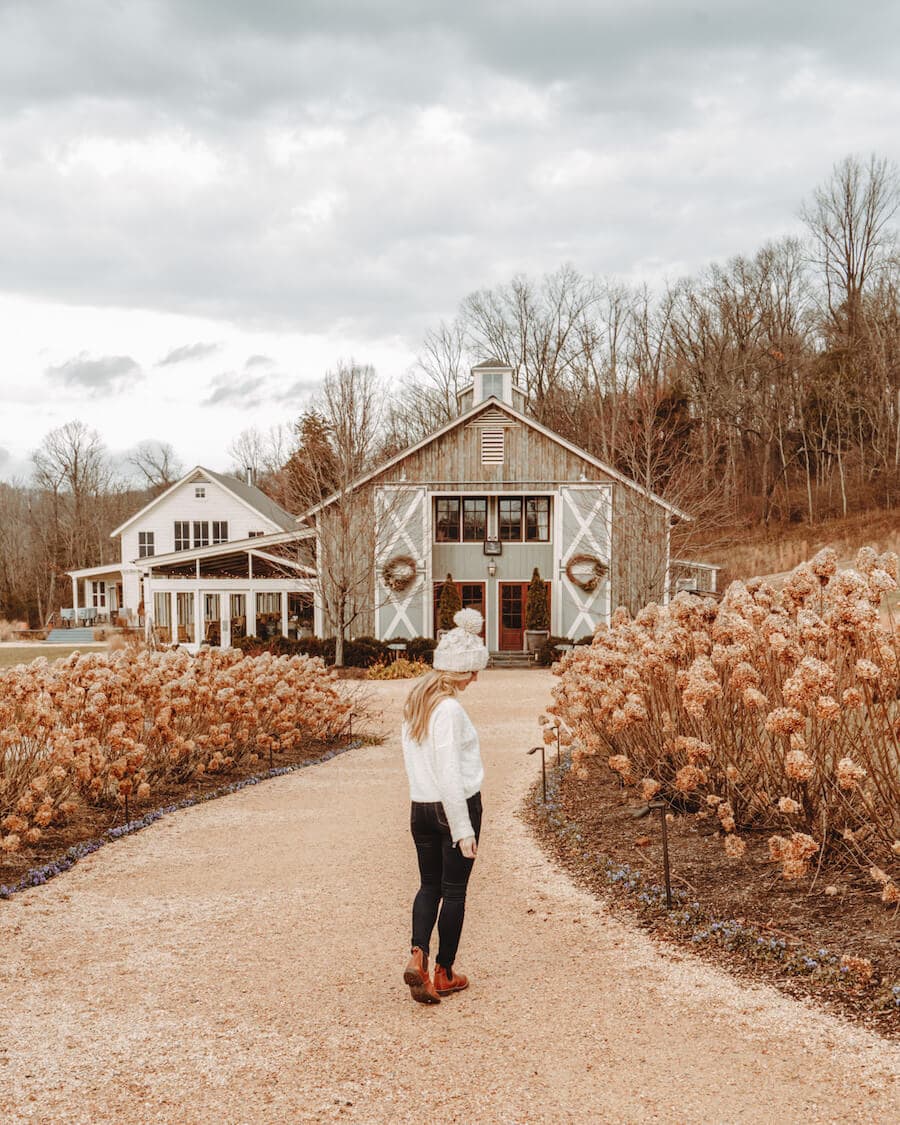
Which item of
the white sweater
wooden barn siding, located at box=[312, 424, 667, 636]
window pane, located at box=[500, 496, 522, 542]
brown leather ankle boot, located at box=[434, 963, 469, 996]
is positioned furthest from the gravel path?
window pane, located at box=[500, 496, 522, 542]

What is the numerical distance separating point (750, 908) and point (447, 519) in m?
23.7

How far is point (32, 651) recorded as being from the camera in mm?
32469

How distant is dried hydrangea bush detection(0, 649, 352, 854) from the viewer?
796 cm

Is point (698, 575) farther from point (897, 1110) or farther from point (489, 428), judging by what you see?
point (897, 1110)

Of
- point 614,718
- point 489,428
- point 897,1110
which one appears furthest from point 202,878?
A: point 489,428

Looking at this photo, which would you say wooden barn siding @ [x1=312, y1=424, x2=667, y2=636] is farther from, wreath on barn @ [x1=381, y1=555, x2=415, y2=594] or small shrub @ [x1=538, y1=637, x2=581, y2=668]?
small shrub @ [x1=538, y1=637, x2=581, y2=668]

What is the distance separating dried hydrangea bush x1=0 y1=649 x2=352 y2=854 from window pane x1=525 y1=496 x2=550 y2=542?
16645 millimetres

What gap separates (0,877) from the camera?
6984mm

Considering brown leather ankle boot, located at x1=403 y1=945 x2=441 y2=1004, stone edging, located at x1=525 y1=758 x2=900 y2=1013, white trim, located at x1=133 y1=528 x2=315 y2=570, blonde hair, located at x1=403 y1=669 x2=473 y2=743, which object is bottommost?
stone edging, located at x1=525 y1=758 x2=900 y2=1013

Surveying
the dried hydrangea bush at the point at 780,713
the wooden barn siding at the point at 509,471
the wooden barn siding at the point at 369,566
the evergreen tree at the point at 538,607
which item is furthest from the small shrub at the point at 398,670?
the dried hydrangea bush at the point at 780,713

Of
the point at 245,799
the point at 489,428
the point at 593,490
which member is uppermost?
the point at 489,428

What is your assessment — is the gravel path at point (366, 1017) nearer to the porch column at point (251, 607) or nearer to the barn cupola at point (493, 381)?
the porch column at point (251, 607)

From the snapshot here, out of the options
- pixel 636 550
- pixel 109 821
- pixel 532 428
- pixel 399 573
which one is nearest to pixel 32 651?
pixel 399 573

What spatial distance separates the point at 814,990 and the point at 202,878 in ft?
13.6
